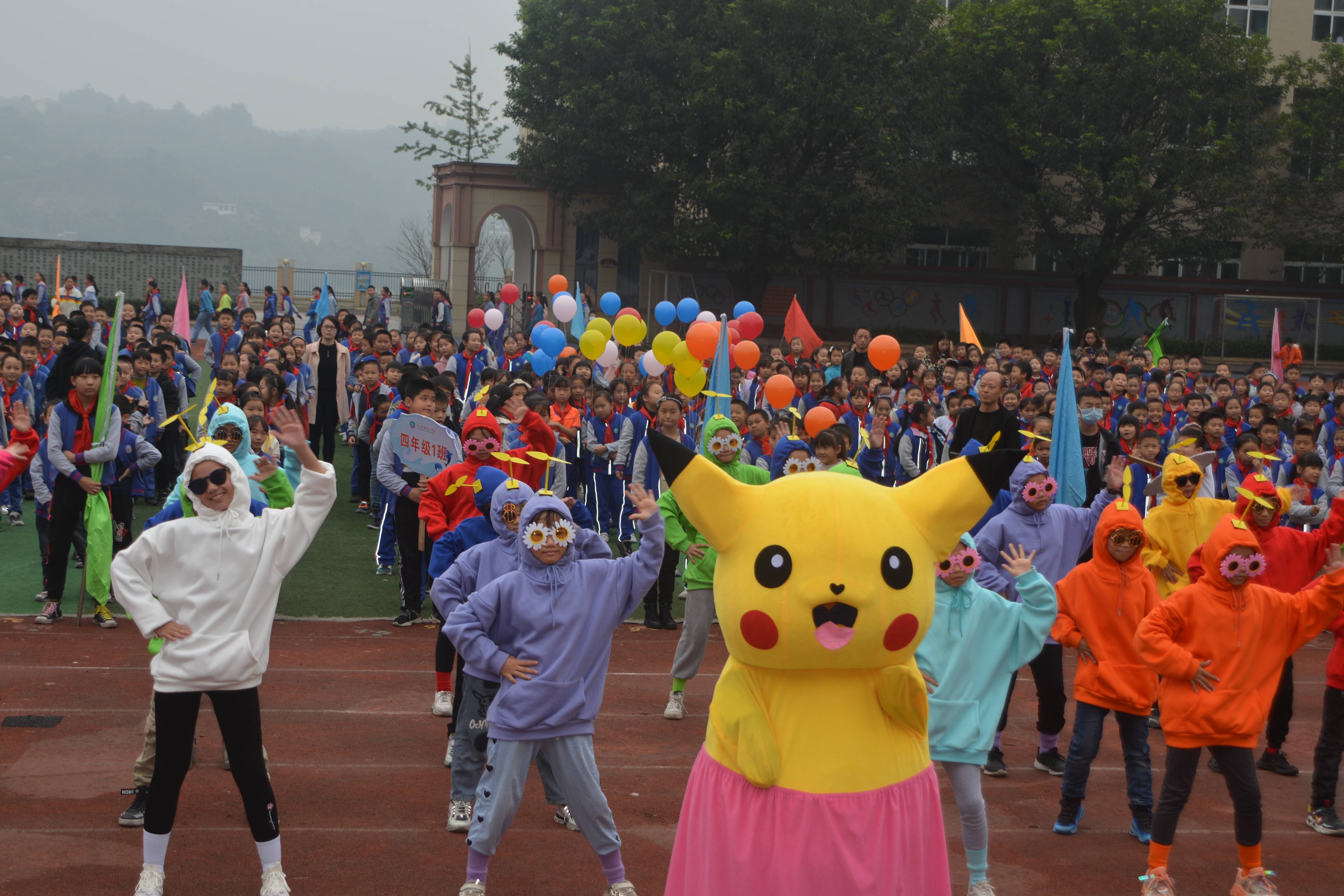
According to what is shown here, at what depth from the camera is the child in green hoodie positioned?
766 centimetres

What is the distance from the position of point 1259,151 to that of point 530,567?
34144 mm

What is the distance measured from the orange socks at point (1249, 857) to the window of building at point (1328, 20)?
39818 millimetres

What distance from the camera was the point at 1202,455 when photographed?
27.1ft

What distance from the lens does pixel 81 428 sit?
9.32m

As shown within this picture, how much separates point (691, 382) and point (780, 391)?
4.65 ft

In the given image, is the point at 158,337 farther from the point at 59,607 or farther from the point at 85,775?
the point at 85,775

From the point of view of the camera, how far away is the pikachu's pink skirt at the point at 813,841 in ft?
12.6

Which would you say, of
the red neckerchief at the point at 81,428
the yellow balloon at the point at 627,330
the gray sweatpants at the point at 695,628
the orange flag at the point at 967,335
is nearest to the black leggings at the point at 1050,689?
the gray sweatpants at the point at 695,628

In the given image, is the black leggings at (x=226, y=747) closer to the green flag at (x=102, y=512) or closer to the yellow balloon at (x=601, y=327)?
the green flag at (x=102, y=512)

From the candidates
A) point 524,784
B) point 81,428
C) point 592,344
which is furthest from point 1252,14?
point 524,784

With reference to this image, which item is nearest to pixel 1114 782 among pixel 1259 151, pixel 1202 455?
pixel 1202 455

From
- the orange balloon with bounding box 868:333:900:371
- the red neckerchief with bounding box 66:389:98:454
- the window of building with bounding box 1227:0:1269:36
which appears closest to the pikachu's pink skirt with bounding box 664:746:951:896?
the red neckerchief with bounding box 66:389:98:454

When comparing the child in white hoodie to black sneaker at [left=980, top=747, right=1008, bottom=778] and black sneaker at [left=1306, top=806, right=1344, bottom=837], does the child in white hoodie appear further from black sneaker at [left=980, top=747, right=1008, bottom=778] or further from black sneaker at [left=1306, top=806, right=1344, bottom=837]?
black sneaker at [left=1306, top=806, right=1344, bottom=837]

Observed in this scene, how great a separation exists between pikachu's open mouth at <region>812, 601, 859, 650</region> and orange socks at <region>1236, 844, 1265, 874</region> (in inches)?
113
